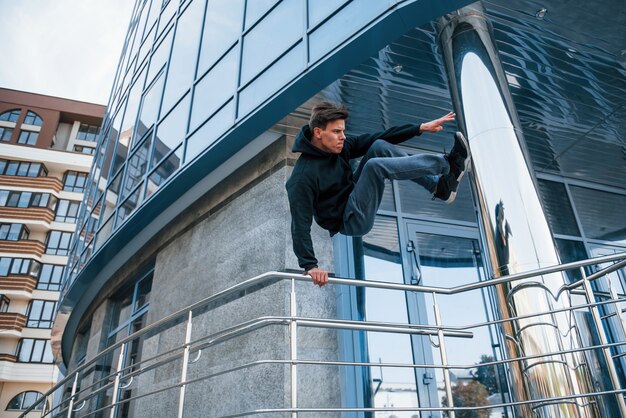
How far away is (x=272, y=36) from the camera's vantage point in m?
7.18

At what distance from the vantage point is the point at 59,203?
4253 centimetres

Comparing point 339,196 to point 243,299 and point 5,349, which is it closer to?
point 243,299

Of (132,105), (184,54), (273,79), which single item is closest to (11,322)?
(132,105)

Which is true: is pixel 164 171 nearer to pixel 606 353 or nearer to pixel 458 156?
pixel 458 156

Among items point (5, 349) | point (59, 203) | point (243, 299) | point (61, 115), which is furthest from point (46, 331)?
point (243, 299)

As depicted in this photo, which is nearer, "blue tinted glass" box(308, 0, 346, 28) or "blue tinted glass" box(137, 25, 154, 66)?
"blue tinted glass" box(308, 0, 346, 28)

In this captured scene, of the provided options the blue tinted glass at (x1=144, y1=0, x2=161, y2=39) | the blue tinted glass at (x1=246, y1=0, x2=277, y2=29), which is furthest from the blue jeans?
the blue tinted glass at (x1=144, y1=0, x2=161, y2=39)

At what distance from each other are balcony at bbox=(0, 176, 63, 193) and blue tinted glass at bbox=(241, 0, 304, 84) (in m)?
39.5

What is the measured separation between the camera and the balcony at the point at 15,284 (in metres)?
37.3

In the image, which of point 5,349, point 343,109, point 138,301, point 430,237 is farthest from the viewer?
point 5,349

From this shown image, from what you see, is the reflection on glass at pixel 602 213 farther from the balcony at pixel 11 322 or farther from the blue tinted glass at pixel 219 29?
the balcony at pixel 11 322

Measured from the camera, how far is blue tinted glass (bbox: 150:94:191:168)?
8.92 meters

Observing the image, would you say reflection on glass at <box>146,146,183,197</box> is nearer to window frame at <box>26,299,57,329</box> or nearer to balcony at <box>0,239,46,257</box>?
window frame at <box>26,299,57,329</box>

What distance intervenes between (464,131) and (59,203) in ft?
142
